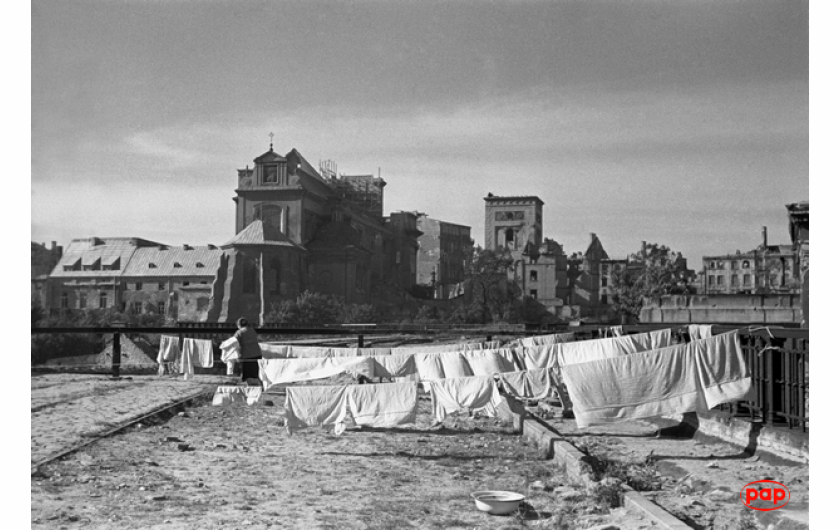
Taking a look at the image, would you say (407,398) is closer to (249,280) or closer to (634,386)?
(634,386)

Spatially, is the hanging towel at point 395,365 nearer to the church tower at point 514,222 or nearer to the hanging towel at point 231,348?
the hanging towel at point 231,348

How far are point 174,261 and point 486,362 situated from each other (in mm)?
31253

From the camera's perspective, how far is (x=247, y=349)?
34.5 ft

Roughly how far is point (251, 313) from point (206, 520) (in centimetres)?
3802

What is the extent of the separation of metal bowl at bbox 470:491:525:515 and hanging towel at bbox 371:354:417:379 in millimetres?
3100

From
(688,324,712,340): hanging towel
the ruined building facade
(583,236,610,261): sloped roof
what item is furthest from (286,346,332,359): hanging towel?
the ruined building facade

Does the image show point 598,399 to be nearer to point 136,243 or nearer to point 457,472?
point 457,472

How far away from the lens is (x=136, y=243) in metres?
25.2

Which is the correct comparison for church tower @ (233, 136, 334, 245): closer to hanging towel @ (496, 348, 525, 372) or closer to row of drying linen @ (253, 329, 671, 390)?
row of drying linen @ (253, 329, 671, 390)

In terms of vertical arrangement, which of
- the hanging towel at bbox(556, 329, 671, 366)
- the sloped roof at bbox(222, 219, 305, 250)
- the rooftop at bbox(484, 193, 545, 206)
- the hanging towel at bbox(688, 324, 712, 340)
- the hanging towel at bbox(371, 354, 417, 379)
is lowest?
the hanging towel at bbox(371, 354, 417, 379)

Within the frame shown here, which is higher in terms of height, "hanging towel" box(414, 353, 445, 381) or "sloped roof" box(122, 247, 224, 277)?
"sloped roof" box(122, 247, 224, 277)

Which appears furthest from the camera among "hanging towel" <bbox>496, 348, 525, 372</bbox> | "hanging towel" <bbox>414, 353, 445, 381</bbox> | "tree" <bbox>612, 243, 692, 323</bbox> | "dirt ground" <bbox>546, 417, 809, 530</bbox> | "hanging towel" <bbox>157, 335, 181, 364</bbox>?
"tree" <bbox>612, 243, 692, 323</bbox>

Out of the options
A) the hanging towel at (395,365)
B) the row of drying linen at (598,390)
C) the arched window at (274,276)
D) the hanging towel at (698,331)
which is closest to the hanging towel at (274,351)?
the hanging towel at (395,365)

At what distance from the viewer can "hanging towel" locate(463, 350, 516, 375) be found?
892cm
